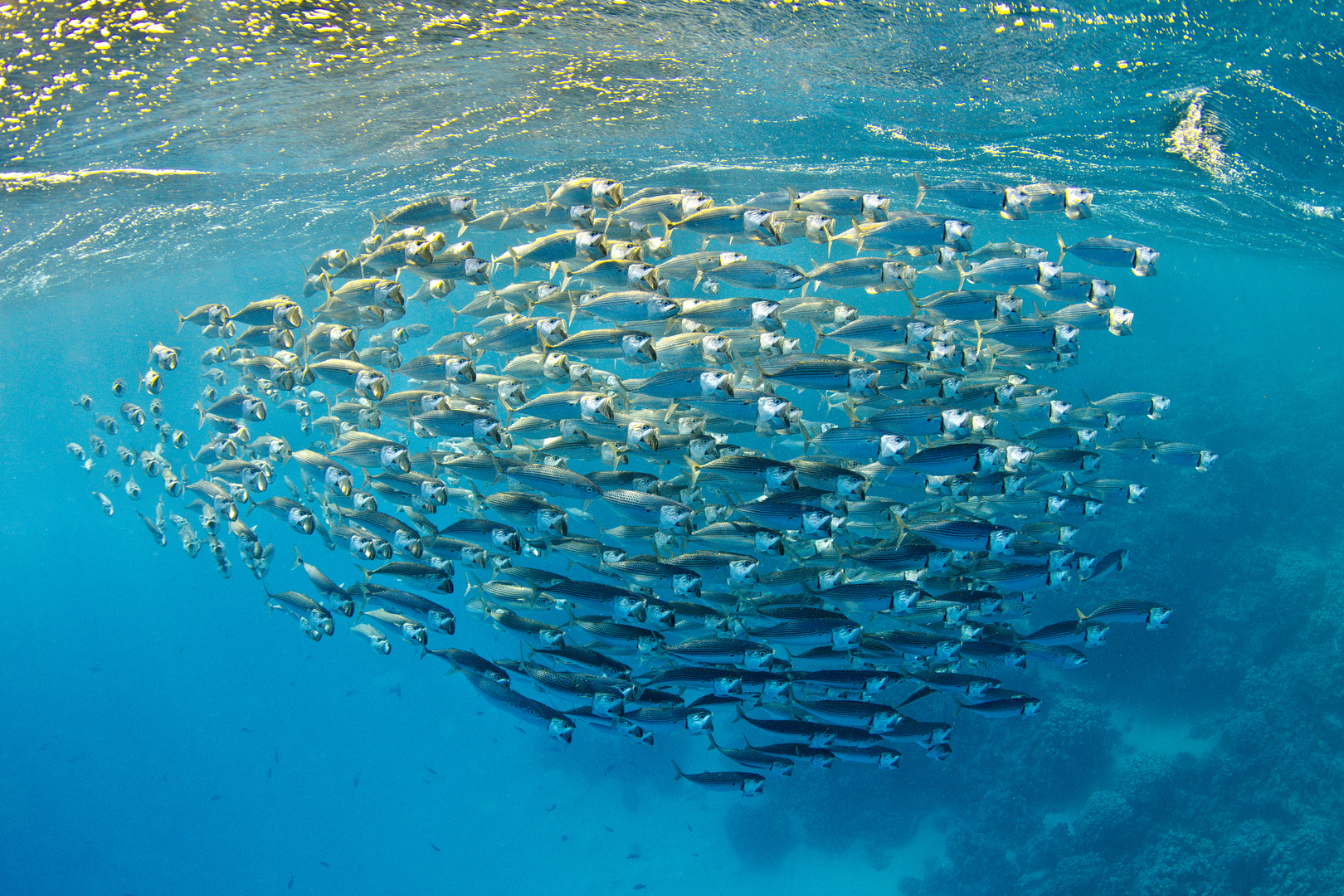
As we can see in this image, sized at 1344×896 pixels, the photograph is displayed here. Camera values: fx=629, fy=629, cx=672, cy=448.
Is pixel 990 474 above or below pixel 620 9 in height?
below

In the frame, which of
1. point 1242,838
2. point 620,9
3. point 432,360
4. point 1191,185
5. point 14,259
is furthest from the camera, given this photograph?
point 14,259

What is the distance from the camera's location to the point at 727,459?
530cm

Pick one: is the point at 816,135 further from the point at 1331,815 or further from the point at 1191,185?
the point at 1331,815

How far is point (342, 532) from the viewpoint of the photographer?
256 inches

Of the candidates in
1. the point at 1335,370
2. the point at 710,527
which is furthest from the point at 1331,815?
the point at 1335,370

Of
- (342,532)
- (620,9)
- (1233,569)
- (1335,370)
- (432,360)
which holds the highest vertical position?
(620,9)

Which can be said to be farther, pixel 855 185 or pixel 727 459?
pixel 855 185

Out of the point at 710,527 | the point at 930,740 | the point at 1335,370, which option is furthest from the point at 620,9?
the point at 1335,370

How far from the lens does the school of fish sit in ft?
17.6

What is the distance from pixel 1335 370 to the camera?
27.8m

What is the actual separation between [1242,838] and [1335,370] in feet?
85.2

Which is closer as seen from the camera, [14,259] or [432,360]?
[432,360]

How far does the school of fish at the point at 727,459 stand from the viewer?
5367 mm

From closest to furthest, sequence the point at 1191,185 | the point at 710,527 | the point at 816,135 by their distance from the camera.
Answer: the point at 710,527, the point at 816,135, the point at 1191,185
